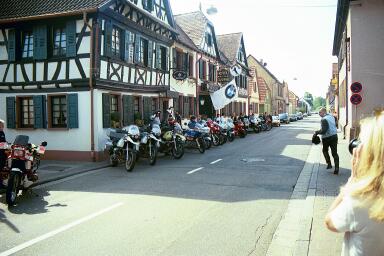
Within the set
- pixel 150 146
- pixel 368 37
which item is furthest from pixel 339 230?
pixel 368 37

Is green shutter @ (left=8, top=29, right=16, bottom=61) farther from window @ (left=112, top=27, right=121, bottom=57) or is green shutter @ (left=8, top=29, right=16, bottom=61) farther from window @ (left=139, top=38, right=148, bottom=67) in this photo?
window @ (left=139, top=38, right=148, bottom=67)

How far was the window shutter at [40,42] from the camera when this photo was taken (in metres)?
15.5

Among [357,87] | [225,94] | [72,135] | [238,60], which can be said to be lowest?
[72,135]

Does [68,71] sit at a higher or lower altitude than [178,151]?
higher

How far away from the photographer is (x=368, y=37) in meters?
16.6

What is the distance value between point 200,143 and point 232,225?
36.7ft

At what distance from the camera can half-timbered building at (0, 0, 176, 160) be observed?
48.6ft

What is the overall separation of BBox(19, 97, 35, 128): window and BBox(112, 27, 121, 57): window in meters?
3.96

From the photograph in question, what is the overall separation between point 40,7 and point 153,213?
12.4 m

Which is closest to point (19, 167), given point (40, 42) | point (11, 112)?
point (40, 42)

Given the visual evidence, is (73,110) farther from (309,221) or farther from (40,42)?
(309,221)

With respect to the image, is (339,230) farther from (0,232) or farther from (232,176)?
(232,176)

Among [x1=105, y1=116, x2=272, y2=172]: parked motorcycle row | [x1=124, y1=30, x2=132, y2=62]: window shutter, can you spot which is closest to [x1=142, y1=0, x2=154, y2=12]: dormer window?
[x1=124, y1=30, x2=132, y2=62]: window shutter

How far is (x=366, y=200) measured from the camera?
1.99m
